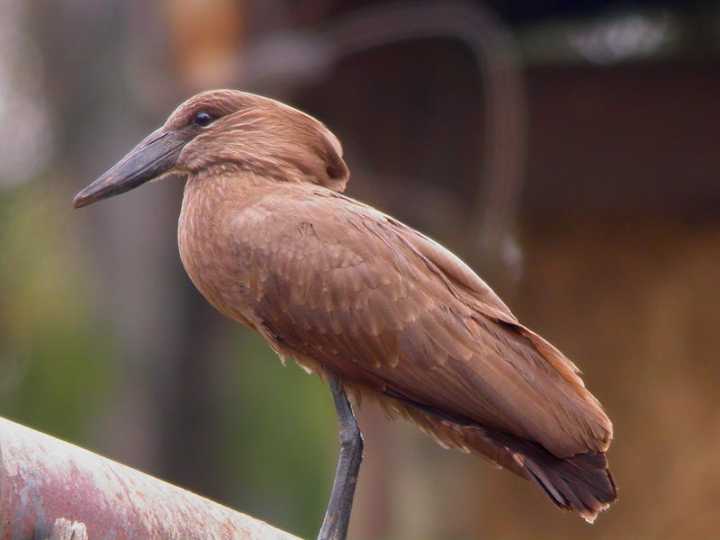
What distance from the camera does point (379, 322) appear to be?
17.3ft

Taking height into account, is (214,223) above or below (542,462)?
above

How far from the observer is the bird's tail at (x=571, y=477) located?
4902mm

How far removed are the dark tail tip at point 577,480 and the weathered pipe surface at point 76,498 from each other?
3.46 feet

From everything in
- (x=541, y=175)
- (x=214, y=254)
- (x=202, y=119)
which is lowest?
(x=541, y=175)

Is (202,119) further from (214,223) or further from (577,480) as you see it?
(577,480)

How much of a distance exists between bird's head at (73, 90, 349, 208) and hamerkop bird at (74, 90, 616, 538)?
0.01m

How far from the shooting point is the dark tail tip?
16.1 ft

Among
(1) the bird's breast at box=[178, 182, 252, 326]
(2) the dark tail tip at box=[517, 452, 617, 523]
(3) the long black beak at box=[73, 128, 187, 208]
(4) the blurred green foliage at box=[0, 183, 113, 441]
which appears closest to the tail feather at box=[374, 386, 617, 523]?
(2) the dark tail tip at box=[517, 452, 617, 523]

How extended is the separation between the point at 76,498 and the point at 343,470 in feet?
4.78

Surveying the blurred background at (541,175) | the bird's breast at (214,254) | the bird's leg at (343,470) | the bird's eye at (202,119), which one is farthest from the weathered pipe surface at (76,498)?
the blurred background at (541,175)

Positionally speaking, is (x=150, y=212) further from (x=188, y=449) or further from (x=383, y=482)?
(x=383, y=482)

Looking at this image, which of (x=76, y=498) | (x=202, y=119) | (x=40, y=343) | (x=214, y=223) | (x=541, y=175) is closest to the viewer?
(x=76, y=498)

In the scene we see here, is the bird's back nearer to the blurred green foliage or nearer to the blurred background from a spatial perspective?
the blurred background

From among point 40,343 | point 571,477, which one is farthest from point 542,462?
point 40,343
